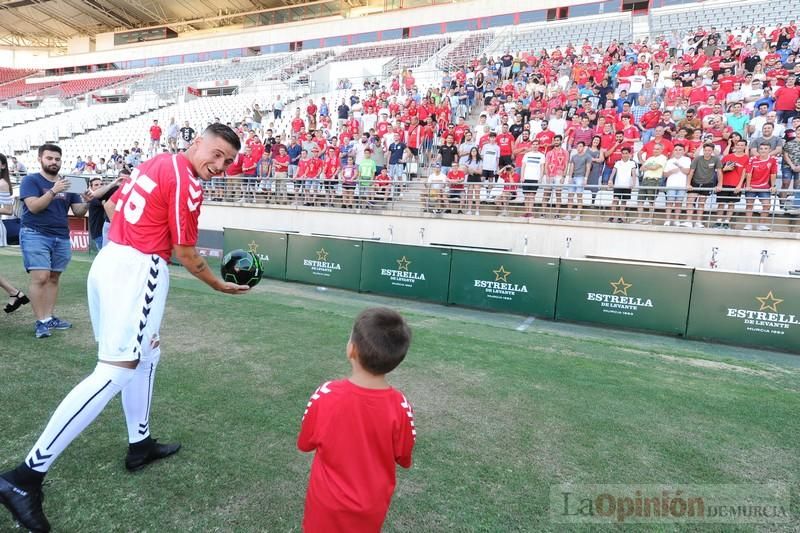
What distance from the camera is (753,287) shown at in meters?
7.83

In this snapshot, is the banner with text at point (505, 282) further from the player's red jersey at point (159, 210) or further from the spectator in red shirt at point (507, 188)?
the player's red jersey at point (159, 210)

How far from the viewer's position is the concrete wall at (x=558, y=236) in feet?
32.2

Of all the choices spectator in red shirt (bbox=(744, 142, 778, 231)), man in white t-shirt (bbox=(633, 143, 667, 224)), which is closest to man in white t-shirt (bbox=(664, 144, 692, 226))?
man in white t-shirt (bbox=(633, 143, 667, 224))

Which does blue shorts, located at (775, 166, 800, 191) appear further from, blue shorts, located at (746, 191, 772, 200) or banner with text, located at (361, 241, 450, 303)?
banner with text, located at (361, 241, 450, 303)

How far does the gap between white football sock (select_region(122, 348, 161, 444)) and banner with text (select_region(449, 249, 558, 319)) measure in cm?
767

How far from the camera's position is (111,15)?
45406mm

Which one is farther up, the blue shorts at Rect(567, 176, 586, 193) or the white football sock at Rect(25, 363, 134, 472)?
the blue shorts at Rect(567, 176, 586, 193)

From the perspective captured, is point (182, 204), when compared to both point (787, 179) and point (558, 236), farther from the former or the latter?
point (787, 179)

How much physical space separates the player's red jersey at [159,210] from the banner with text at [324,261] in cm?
849

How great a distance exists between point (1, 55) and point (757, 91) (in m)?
67.7

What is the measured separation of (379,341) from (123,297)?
5.21 feet

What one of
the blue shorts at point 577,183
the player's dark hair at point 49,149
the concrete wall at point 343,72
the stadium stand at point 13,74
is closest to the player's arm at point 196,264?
the player's dark hair at point 49,149

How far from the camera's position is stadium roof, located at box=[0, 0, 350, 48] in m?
42.7

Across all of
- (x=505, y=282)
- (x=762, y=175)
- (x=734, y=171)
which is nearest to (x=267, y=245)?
(x=505, y=282)
